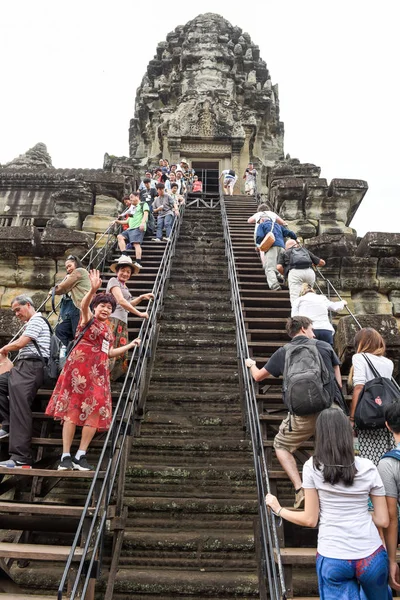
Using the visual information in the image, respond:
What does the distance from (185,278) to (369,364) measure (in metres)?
4.86

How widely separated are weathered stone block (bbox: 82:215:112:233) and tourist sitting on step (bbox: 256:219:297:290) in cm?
332

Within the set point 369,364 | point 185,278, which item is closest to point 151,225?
point 185,278

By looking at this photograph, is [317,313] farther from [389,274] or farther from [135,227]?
[135,227]

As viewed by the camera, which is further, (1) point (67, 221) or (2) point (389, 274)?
(1) point (67, 221)

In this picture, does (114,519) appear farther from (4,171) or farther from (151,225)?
(4,171)

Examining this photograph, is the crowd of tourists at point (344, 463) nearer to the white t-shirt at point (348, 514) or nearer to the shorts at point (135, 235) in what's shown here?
the white t-shirt at point (348, 514)

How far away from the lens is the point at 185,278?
8422 mm

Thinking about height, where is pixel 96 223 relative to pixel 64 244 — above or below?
above

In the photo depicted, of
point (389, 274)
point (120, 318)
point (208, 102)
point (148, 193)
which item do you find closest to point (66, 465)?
point (120, 318)

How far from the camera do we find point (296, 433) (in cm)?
374

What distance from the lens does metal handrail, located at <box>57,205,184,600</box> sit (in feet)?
9.90

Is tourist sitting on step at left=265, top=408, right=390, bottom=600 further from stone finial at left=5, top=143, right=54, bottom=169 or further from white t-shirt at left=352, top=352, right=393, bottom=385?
stone finial at left=5, top=143, right=54, bottom=169

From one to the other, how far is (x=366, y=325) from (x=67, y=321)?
11.6ft

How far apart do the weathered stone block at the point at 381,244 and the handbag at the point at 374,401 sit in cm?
434
